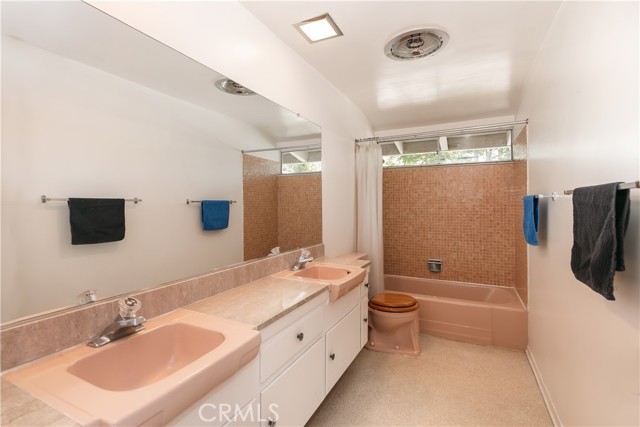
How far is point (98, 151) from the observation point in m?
1.00

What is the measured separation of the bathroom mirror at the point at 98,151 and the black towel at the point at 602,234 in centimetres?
159

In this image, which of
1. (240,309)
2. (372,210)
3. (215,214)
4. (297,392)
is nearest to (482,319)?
(372,210)

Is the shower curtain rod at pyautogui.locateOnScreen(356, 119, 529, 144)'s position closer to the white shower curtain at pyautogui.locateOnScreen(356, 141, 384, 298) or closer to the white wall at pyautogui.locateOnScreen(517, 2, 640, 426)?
the white shower curtain at pyautogui.locateOnScreen(356, 141, 384, 298)

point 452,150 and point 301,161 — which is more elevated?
point 452,150

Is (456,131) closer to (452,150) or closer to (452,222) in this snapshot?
(452,150)

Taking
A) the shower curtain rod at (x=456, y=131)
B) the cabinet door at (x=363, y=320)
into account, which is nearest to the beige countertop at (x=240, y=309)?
the cabinet door at (x=363, y=320)

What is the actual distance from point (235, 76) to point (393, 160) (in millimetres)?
2694

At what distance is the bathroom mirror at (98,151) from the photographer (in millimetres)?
824

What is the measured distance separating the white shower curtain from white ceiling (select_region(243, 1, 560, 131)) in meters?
0.59

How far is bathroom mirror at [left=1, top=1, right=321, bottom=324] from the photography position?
824mm

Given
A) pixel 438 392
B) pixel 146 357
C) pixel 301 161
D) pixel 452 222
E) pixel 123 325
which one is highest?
pixel 301 161

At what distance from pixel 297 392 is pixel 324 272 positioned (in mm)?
887

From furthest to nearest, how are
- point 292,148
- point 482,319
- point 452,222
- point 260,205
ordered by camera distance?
point 452,222 < point 482,319 < point 292,148 < point 260,205

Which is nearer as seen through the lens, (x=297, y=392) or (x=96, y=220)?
(x=96, y=220)
